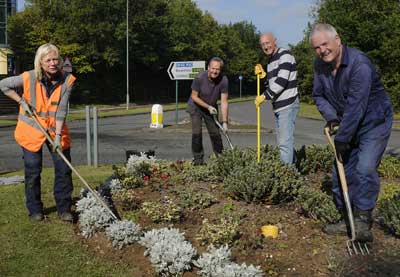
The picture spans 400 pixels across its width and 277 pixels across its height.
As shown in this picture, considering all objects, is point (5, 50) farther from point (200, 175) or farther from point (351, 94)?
point (351, 94)

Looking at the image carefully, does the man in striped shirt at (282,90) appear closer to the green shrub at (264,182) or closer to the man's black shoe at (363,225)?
the green shrub at (264,182)

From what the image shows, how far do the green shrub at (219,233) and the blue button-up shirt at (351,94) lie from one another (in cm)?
127

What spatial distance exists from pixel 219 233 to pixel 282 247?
1.96ft

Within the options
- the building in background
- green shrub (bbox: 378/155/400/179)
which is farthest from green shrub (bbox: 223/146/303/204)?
the building in background

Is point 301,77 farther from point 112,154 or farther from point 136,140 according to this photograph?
point 112,154

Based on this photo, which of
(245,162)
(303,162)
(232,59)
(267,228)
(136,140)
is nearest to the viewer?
(267,228)

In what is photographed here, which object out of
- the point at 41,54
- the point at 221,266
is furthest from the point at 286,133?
the point at 41,54

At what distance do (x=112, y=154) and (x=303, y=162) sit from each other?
241 inches

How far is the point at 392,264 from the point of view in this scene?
12.3 ft

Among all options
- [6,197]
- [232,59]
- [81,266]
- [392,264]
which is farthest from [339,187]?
[232,59]

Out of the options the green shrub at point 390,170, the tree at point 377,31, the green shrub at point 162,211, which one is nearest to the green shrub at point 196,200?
the green shrub at point 162,211

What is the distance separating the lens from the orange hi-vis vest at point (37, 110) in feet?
17.9

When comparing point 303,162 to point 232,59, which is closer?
point 303,162

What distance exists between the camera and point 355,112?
4.45 m
